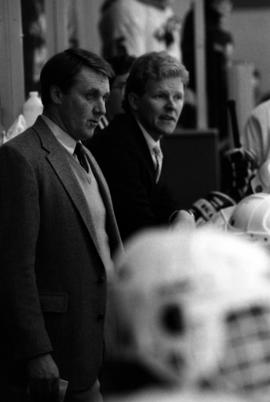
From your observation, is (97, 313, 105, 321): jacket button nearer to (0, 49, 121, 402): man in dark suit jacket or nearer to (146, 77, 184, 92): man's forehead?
(0, 49, 121, 402): man in dark suit jacket

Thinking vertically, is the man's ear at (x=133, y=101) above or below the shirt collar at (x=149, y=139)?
above

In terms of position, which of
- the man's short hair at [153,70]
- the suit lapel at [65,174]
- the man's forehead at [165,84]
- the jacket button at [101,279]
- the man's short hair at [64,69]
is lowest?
the jacket button at [101,279]

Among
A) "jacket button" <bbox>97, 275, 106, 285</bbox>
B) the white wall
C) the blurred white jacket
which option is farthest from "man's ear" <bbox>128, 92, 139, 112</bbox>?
the white wall

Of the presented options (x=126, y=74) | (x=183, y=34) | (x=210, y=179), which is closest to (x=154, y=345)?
(x=126, y=74)

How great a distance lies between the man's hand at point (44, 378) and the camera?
4.43 meters

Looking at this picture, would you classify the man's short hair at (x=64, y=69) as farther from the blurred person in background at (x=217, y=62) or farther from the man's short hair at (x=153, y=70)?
the blurred person in background at (x=217, y=62)

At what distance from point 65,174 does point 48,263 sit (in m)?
0.30

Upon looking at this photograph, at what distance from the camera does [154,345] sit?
86.6 inches

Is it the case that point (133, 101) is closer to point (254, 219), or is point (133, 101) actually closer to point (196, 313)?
point (254, 219)

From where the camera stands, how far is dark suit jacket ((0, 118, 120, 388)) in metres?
4.47

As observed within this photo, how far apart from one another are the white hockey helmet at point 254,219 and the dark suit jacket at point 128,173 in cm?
57

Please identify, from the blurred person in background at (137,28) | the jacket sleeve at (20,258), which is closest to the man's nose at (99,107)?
the jacket sleeve at (20,258)

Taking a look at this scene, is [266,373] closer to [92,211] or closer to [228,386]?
[228,386]

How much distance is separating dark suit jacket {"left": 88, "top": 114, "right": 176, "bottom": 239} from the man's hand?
105cm
